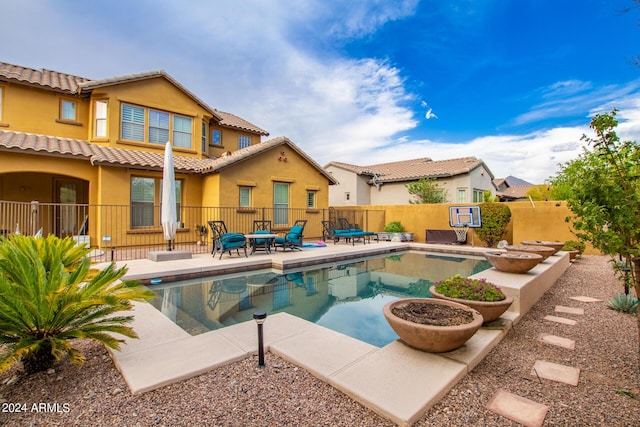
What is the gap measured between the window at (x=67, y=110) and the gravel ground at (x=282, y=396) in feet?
39.4

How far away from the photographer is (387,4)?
988 cm

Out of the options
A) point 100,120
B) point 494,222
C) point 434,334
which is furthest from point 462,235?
point 100,120

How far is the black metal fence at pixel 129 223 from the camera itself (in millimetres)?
9609

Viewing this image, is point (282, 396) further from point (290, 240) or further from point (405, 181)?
point (405, 181)

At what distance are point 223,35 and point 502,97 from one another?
14.1 m

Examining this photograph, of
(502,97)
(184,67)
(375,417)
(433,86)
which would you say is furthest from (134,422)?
(502,97)

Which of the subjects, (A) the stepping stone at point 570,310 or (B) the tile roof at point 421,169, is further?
(B) the tile roof at point 421,169

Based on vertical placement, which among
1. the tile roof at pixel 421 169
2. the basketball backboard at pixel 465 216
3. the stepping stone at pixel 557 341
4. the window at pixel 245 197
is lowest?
the stepping stone at pixel 557 341

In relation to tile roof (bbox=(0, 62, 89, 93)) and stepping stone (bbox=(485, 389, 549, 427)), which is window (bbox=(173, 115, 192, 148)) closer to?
tile roof (bbox=(0, 62, 89, 93))

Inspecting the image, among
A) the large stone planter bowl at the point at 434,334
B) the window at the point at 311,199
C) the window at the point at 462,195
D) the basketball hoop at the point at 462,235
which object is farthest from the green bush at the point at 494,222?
the large stone planter bowl at the point at 434,334

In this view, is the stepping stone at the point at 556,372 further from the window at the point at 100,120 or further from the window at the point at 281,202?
the window at the point at 100,120

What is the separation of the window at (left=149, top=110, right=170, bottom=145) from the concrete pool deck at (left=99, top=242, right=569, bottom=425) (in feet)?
32.3

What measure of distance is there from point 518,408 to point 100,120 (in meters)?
14.4

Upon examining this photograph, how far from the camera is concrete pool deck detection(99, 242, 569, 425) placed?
2.38m
